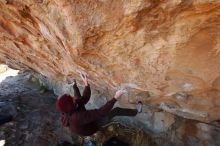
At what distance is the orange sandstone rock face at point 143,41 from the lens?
289cm

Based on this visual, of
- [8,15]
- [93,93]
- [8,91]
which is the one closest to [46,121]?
[93,93]

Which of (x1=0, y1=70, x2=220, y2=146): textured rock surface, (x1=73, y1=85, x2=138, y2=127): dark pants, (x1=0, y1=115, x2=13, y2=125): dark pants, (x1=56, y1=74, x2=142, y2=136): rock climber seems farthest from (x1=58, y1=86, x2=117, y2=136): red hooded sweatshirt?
(x1=0, y1=115, x2=13, y2=125): dark pants

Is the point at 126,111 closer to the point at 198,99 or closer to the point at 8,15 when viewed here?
the point at 198,99

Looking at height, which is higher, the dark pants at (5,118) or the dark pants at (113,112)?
the dark pants at (113,112)

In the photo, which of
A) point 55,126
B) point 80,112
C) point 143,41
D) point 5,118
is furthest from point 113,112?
point 5,118

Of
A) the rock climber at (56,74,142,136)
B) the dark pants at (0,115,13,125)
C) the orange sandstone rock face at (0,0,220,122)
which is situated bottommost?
the dark pants at (0,115,13,125)

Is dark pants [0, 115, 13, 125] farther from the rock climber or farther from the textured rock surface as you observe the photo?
the rock climber

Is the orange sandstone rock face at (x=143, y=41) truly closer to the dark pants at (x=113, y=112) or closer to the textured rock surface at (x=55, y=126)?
the dark pants at (x=113, y=112)

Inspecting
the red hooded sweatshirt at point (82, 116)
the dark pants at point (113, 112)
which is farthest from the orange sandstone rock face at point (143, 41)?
the red hooded sweatshirt at point (82, 116)

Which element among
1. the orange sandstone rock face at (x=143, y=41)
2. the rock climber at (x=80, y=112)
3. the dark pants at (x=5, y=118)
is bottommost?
the dark pants at (x=5, y=118)

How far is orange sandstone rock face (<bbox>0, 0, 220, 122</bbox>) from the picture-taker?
9.50 feet

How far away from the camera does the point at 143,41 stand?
128 inches

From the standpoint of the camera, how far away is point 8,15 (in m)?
4.27

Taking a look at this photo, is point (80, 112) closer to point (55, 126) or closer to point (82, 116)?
point (82, 116)
